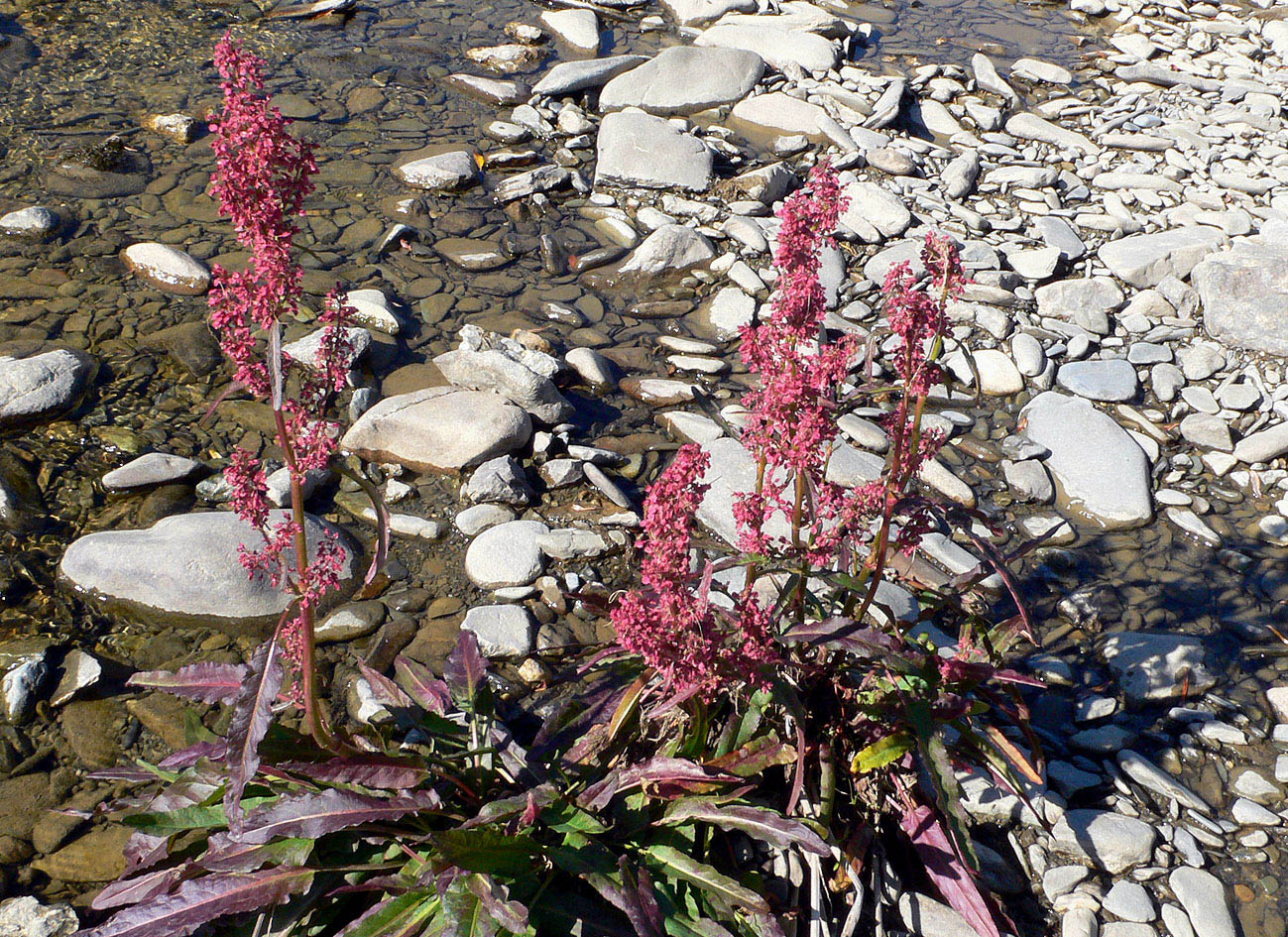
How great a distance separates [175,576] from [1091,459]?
15.0 ft

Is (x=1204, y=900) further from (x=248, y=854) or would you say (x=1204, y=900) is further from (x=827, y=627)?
(x=248, y=854)

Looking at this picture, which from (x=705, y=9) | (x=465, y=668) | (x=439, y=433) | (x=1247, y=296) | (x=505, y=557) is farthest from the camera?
(x=705, y=9)

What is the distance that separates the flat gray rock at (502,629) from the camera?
418 centimetres

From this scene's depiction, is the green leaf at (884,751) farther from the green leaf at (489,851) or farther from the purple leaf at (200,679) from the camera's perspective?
the purple leaf at (200,679)

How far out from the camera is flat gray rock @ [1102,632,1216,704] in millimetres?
4098

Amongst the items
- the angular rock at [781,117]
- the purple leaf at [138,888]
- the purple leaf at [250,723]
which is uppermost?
the purple leaf at [250,723]

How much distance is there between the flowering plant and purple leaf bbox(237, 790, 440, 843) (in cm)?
81

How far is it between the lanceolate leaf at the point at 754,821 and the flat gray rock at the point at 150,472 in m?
3.14

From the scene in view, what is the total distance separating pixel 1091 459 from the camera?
5328 millimetres

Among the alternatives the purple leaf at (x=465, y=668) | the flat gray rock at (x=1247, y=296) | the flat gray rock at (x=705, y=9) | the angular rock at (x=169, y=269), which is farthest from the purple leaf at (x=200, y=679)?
the flat gray rock at (x=705, y=9)

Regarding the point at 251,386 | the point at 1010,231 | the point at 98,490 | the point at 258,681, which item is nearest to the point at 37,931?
the point at 258,681

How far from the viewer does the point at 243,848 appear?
2.76m

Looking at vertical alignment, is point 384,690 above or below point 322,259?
above

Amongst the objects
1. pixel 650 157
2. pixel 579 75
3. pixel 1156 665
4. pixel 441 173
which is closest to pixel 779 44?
pixel 579 75
